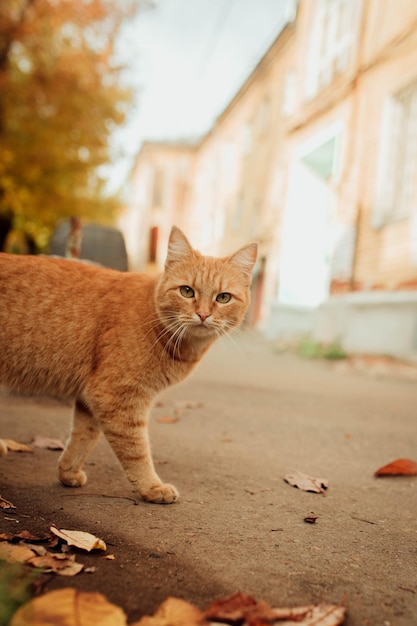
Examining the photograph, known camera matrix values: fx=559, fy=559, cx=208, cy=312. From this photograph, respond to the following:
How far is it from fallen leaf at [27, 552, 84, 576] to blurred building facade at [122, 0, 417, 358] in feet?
17.4

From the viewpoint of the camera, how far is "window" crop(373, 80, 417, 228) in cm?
939

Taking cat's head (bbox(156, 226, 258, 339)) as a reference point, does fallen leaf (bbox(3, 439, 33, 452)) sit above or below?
below

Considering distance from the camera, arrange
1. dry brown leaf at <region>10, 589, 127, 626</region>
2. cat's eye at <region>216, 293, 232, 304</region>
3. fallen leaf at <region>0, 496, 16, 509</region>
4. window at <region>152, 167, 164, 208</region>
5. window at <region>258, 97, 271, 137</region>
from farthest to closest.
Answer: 1. window at <region>152, 167, 164, 208</region>
2. window at <region>258, 97, 271, 137</region>
3. cat's eye at <region>216, 293, 232, 304</region>
4. fallen leaf at <region>0, 496, 16, 509</region>
5. dry brown leaf at <region>10, 589, 127, 626</region>

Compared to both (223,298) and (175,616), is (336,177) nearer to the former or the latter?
(223,298)

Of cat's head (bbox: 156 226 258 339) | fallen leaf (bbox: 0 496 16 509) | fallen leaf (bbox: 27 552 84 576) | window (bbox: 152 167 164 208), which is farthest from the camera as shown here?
window (bbox: 152 167 164 208)

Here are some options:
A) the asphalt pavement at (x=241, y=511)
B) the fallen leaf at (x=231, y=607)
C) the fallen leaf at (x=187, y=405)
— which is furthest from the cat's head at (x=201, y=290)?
the fallen leaf at (x=187, y=405)

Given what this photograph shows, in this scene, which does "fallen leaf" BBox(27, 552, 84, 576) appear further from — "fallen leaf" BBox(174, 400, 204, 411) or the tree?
the tree

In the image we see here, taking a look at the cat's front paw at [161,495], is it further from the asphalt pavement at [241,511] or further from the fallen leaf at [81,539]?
the fallen leaf at [81,539]

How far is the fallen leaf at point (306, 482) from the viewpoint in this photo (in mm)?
2707

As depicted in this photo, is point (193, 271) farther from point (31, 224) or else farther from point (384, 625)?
point (31, 224)

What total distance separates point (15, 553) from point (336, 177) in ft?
35.8

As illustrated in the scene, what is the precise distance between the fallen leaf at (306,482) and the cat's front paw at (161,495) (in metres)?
0.67

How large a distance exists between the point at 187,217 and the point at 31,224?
15.6 metres

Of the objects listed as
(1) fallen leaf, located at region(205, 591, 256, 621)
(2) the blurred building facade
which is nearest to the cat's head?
(1) fallen leaf, located at region(205, 591, 256, 621)
